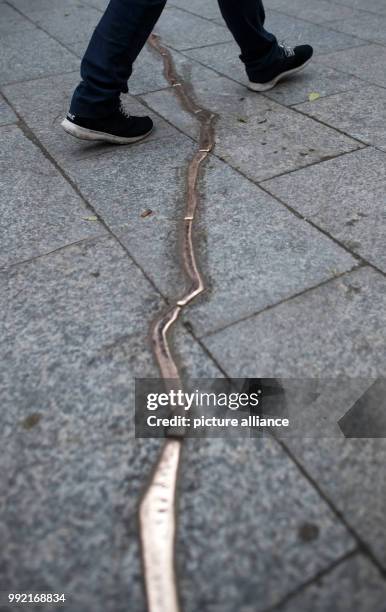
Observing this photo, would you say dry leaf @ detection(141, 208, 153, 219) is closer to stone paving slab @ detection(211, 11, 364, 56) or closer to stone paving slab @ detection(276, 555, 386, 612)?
stone paving slab @ detection(276, 555, 386, 612)

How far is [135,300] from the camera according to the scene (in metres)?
1.88

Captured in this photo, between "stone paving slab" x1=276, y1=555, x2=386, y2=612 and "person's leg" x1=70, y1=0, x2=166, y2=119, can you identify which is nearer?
"stone paving slab" x1=276, y1=555, x2=386, y2=612

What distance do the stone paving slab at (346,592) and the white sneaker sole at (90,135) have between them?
2.42 meters

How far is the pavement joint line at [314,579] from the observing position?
110 centimetres

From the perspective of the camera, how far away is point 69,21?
529 cm

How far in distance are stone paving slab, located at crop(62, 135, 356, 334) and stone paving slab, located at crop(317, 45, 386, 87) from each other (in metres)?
1.74

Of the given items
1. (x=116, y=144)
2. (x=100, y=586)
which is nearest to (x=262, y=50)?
(x=116, y=144)

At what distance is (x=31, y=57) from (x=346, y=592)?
4513 mm

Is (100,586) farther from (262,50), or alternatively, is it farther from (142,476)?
(262,50)

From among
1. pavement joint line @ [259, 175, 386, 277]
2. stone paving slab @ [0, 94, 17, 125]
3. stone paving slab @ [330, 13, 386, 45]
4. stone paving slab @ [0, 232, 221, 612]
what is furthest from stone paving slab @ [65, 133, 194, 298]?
stone paving slab @ [330, 13, 386, 45]

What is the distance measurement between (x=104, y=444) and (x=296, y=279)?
0.94 metres

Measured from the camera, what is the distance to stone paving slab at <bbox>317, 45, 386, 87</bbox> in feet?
12.2

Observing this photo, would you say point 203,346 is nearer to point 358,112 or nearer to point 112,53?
point 112,53

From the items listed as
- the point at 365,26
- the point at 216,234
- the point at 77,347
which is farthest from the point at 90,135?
the point at 365,26
